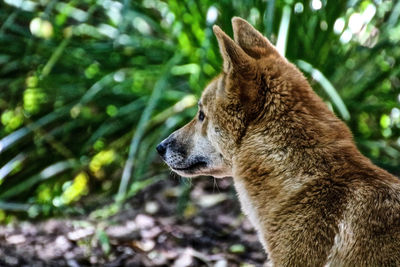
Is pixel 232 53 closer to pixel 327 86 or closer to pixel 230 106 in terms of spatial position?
pixel 230 106

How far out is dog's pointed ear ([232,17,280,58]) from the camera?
291cm

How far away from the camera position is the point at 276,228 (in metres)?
2.45

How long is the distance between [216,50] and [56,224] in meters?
1.81

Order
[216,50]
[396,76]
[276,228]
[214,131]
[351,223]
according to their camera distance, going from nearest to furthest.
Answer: [351,223] → [276,228] → [214,131] → [216,50] → [396,76]

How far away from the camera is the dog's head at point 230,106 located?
262cm

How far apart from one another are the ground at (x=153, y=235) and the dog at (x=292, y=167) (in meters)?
1.42

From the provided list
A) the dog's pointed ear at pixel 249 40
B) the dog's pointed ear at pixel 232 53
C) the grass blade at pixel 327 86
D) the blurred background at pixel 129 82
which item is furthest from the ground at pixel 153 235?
the dog's pointed ear at pixel 232 53

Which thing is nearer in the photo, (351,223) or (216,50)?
(351,223)

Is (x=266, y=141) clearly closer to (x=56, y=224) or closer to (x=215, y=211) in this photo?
(x=215, y=211)

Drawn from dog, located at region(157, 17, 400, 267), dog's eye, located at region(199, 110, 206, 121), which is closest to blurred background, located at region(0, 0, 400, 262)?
dog's eye, located at region(199, 110, 206, 121)

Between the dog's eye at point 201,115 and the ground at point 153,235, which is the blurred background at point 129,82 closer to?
the ground at point 153,235

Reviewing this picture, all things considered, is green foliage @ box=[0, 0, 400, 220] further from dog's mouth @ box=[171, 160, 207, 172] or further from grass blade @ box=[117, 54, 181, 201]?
dog's mouth @ box=[171, 160, 207, 172]

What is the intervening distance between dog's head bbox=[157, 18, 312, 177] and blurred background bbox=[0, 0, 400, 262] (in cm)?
142

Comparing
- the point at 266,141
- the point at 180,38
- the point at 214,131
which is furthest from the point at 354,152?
the point at 180,38
